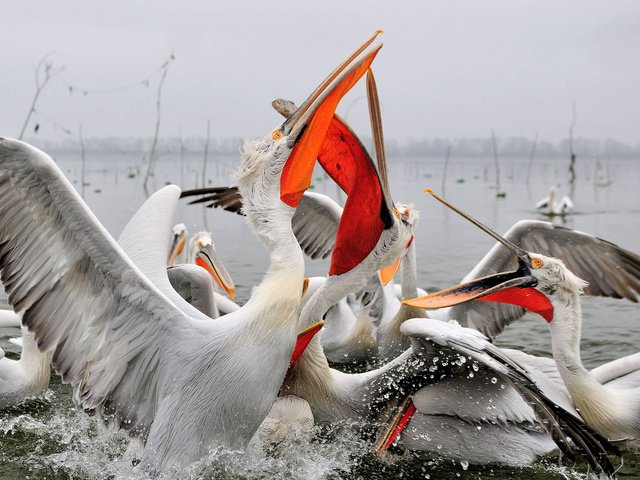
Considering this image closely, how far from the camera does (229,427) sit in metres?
3.36

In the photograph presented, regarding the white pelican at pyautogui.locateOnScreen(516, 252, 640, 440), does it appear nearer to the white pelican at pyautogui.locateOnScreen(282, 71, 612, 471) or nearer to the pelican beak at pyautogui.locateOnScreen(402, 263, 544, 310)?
the pelican beak at pyautogui.locateOnScreen(402, 263, 544, 310)

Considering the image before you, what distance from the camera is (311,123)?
3223 mm

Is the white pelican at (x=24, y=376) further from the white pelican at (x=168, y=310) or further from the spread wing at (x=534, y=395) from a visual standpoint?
the spread wing at (x=534, y=395)

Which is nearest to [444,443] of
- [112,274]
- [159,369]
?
[159,369]

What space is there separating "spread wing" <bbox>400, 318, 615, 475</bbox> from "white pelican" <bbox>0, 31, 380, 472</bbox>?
0.72 metres

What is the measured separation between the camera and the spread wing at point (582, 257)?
515 cm

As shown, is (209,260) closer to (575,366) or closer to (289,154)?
(575,366)

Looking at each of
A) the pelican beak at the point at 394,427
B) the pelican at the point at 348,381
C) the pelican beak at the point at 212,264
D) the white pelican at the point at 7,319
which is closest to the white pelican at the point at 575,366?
the pelican at the point at 348,381

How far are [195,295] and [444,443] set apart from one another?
1.82 meters

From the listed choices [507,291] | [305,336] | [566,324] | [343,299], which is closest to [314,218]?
[343,299]

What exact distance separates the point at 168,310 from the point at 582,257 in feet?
10.9

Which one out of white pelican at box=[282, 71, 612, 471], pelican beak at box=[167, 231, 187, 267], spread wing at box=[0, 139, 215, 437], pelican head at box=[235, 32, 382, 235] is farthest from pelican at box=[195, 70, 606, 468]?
pelican beak at box=[167, 231, 187, 267]

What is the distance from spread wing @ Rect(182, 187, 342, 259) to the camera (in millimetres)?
6156

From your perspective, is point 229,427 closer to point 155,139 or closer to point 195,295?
point 195,295
